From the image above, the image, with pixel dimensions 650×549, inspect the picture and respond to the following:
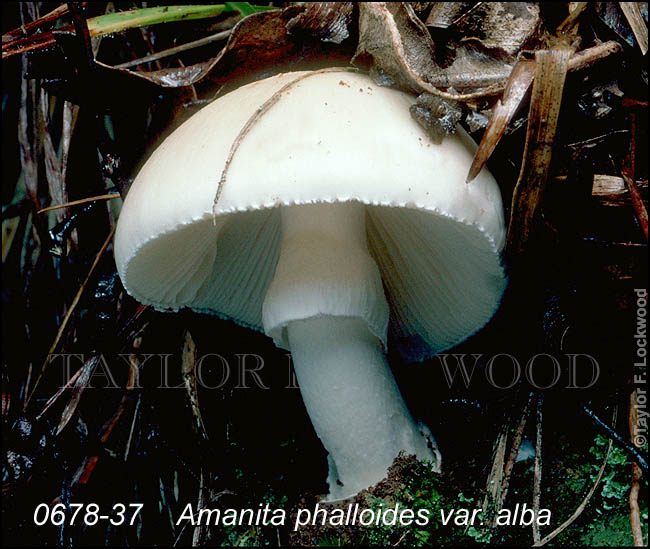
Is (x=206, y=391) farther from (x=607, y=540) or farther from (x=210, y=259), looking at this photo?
(x=607, y=540)

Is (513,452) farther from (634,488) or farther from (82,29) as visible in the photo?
(82,29)

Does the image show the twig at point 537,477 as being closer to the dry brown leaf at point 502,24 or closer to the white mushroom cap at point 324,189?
the white mushroom cap at point 324,189

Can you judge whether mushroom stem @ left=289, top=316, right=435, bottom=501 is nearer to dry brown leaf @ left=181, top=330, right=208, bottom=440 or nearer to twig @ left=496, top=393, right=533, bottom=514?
twig @ left=496, top=393, right=533, bottom=514

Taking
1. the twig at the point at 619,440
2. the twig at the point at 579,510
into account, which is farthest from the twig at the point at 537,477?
the twig at the point at 619,440

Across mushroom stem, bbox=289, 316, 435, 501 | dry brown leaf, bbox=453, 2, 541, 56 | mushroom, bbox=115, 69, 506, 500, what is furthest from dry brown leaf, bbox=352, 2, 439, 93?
Answer: mushroom stem, bbox=289, 316, 435, 501

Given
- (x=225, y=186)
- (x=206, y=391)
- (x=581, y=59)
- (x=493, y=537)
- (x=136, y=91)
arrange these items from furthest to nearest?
(x=206, y=391), (x=136, y=91), (x=493, y=537), (x=581, y=59), (x=225, y=186)

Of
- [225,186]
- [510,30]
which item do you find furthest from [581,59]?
[225,186]
